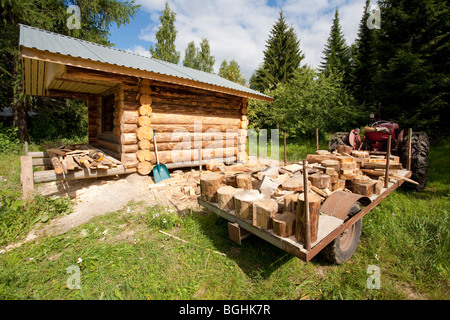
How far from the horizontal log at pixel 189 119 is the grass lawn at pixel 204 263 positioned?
3325 millimetres

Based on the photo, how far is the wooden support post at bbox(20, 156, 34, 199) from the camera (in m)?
3.78

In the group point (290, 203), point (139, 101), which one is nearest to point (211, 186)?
point (290, 203)

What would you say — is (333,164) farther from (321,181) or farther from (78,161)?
(78,161)

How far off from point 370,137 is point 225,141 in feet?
15.0

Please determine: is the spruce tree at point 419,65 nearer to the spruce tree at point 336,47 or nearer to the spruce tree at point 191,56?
the spruce tree at point 336,47

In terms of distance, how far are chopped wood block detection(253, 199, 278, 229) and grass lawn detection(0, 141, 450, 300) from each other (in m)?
0.73

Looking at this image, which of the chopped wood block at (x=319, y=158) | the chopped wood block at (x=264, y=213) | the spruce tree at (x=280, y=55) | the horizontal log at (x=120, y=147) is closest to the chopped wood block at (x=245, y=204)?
the chopped wood block at (x=264, y=213)

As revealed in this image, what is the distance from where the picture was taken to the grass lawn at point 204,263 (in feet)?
7.45

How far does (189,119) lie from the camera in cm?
697

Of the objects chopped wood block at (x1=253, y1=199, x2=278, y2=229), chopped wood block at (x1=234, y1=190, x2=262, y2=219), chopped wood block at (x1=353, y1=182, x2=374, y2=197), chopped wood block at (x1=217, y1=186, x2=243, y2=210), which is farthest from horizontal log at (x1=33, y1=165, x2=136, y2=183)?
chopped wood block at (x1=353, y1=182, x2=374, y2=197)

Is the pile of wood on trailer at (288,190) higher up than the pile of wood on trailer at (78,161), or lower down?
lower down

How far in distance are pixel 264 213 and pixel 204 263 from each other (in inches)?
45.1

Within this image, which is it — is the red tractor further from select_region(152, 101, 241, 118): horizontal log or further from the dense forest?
the dense forest
